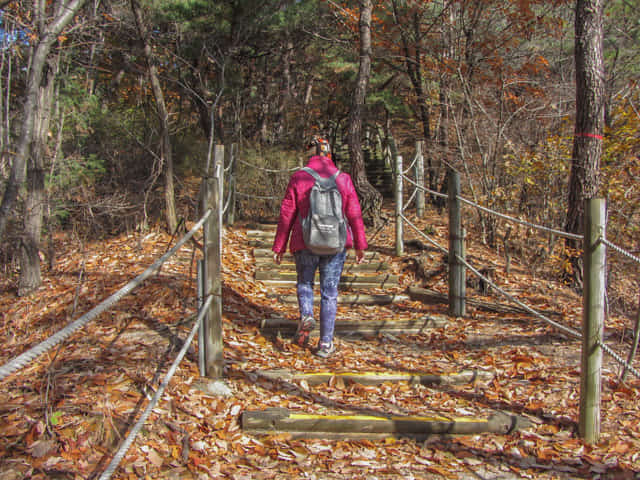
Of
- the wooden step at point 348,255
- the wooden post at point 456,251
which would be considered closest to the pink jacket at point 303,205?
the wooden post at point 456,251

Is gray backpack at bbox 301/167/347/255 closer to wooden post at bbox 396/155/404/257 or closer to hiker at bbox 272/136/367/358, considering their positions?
hiker at bbox 272/136/367/358

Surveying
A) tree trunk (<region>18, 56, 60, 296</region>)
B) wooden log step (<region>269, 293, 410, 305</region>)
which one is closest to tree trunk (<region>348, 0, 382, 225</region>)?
wooden log step (<region>269, 293, 410, 305</region>)

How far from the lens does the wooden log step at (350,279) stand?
636 cm

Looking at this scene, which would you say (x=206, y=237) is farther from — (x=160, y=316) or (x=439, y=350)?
(x=439, y=350)

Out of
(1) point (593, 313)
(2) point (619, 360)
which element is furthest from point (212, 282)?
(2) point (619, 360)

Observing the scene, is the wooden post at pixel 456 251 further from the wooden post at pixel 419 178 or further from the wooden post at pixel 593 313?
the wooden post at pixel 419 178

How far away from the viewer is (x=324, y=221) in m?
3.83

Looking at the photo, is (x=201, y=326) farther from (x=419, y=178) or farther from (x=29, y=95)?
(x=419, y=178)

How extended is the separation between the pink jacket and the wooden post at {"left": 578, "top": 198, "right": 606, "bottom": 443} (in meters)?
1.70

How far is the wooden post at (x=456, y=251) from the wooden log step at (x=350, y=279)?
4.82 feet

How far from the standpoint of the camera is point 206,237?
10.5 ft

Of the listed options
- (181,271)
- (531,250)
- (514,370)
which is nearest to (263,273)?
(181,271)

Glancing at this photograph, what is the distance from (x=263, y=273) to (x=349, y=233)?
98.6 inches

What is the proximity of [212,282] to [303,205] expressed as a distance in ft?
3.59
